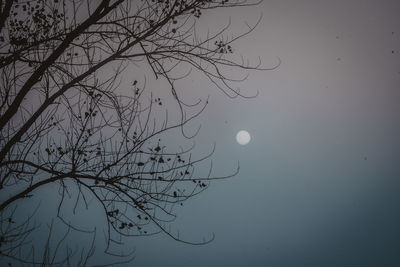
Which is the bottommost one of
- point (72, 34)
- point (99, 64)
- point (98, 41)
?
point (72, 34)

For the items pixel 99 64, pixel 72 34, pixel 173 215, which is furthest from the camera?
pixel 173 215

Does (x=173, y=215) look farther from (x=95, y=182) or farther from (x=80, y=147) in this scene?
(x=80, y=147)

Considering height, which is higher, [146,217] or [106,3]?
[106,3]

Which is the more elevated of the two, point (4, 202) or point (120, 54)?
point (120, 54)

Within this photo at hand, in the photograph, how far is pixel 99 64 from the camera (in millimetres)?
4086

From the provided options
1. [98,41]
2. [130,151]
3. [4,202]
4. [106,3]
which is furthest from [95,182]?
[106,3]

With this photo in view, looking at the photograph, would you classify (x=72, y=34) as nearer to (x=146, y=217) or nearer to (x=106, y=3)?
(x=106, y=3)

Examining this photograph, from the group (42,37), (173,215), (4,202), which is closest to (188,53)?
(42,37)

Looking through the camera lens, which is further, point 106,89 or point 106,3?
point 106,89

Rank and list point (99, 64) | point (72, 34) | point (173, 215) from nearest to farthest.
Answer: point (72, 34) → point (99, 64) → point (173, 215)

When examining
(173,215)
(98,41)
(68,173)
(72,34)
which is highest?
(98,41)

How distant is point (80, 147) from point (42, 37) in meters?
1.66

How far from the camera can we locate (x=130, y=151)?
14.6 feet

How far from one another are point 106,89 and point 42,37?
112 centimetres
